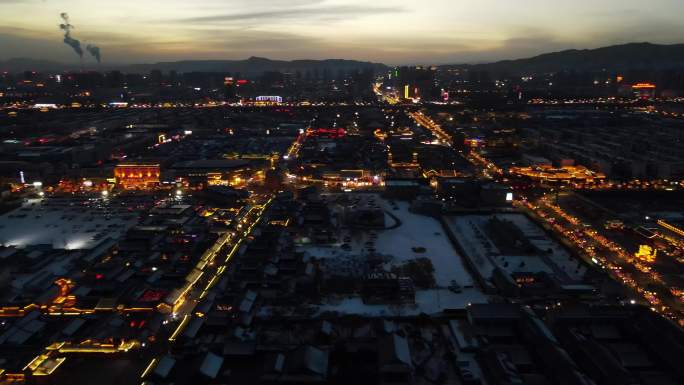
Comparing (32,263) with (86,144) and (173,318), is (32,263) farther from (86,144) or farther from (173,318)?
(86,144)

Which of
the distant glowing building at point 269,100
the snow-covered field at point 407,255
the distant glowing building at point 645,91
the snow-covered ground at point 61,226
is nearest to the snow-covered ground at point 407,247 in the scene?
the snow-covered field at point 407,255

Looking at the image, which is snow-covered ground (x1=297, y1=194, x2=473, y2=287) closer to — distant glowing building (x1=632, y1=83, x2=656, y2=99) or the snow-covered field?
the snow-covered field

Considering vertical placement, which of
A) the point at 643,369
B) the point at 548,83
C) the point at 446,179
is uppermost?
the point at 548,83

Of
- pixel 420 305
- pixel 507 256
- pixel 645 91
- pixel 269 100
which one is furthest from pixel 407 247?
pixel 645 91

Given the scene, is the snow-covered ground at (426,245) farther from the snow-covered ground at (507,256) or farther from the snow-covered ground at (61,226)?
the snow-covered ground at (61,226)

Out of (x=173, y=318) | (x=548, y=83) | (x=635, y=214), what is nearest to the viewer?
(x=173, y=318)

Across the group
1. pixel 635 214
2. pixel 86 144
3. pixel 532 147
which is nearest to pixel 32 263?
pixel 86 144

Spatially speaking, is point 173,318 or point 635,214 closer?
point 173,318

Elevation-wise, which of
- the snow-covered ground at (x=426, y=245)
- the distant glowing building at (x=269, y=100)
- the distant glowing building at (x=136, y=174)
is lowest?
the snow-covered ground at (x=426, y=245)

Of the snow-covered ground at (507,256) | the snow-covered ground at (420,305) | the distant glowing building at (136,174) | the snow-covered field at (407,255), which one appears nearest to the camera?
the snow-covered ground at (420,305)

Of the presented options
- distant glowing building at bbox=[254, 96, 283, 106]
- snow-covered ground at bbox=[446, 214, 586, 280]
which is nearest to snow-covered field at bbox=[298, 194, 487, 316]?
snow-covered ground at bbox=[446, 214, 586, 280]
